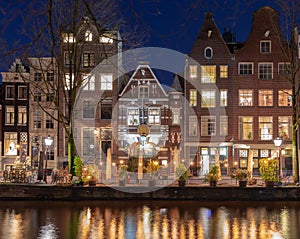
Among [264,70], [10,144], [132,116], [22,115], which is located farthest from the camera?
[132,116]

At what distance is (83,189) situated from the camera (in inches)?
1089

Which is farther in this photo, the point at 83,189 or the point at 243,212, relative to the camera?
the point at 83,189

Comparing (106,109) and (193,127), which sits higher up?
(106,109)

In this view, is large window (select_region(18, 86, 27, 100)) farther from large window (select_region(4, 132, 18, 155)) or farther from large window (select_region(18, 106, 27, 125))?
large window (select_region(4, 132, 18, 155))

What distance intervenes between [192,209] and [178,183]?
447 centimetres

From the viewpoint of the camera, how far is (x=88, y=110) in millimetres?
46344

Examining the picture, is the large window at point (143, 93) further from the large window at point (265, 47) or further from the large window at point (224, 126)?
the large window at point (265, 47)

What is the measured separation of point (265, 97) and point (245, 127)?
10.1ft

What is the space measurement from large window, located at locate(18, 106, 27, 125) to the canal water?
18673 millimetres

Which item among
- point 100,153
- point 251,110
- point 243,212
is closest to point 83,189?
point 243,212

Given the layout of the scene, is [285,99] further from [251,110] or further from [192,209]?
[192,209]

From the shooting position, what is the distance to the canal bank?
2755cm

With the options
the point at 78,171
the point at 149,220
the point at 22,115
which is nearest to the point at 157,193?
the point at 78,171

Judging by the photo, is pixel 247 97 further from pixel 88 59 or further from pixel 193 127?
pixel 88 59
